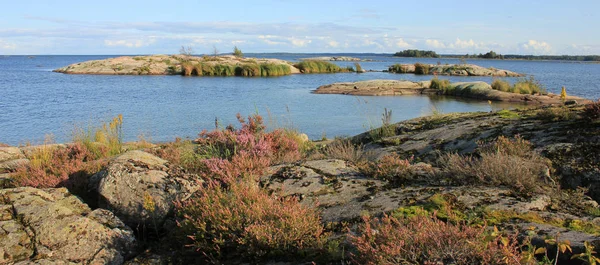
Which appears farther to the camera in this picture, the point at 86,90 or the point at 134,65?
the point at 134,65

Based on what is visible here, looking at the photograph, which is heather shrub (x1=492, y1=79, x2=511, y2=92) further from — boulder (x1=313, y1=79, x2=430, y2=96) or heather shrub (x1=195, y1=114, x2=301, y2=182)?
heather shrub (x1=195, y1=114, x2=301, y2=182)

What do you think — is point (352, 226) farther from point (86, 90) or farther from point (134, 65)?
point (134, 65)

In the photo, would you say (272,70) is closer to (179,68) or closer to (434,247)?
(179,68)

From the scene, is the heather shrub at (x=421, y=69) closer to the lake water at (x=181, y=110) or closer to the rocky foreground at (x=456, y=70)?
the rocky foreground at (x=456, y=70)

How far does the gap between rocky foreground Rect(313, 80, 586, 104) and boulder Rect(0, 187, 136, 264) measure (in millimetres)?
27206

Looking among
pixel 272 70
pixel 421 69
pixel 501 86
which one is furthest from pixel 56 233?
pixel 421 69

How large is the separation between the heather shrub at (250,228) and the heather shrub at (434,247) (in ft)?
2.47

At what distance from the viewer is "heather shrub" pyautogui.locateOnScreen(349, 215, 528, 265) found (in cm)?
295

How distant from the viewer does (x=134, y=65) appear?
58562 mm

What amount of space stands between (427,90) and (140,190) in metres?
31.6

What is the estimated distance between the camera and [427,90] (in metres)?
34.3

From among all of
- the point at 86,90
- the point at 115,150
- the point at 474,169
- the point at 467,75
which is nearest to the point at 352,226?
the point at 474,169

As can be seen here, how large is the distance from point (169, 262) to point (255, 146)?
282 cm

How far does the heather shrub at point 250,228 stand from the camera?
3.99 m
